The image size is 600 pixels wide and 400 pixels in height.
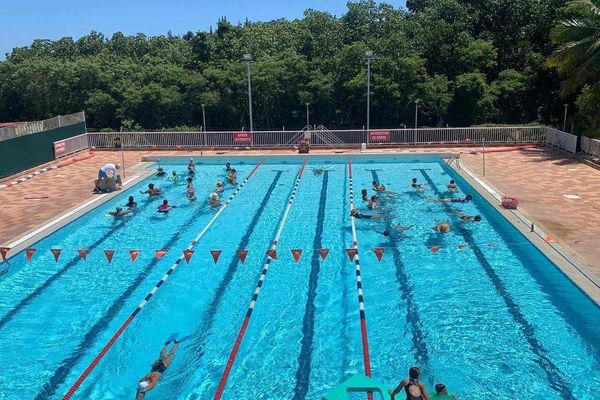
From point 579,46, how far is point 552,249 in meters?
13.3

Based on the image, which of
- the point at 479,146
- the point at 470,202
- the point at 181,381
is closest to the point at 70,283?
the point at 181,381

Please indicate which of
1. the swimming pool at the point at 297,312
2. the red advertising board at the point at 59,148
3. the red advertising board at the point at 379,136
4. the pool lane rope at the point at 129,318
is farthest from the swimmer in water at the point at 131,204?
the red advertising board at the point at 379,136

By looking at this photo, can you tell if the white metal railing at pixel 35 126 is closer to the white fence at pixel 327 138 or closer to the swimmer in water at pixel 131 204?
the white fence at pixel 327 138

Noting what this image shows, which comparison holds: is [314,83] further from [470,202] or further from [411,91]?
[470,202]

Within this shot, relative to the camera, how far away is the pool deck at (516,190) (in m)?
14.4

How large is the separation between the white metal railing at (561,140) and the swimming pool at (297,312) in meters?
10.7

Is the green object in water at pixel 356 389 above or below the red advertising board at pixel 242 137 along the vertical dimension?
below

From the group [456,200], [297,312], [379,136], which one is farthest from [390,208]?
[379,136]

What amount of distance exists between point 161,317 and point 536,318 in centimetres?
724

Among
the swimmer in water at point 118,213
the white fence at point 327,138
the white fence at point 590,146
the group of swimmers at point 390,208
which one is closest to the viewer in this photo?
the group of swimmers at point 390,208

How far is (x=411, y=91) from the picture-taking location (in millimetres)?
34500

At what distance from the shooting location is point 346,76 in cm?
3544

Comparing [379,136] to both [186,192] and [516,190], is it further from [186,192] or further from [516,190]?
[186,192]

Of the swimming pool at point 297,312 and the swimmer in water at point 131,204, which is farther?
the swimmer in water at point 131,204
